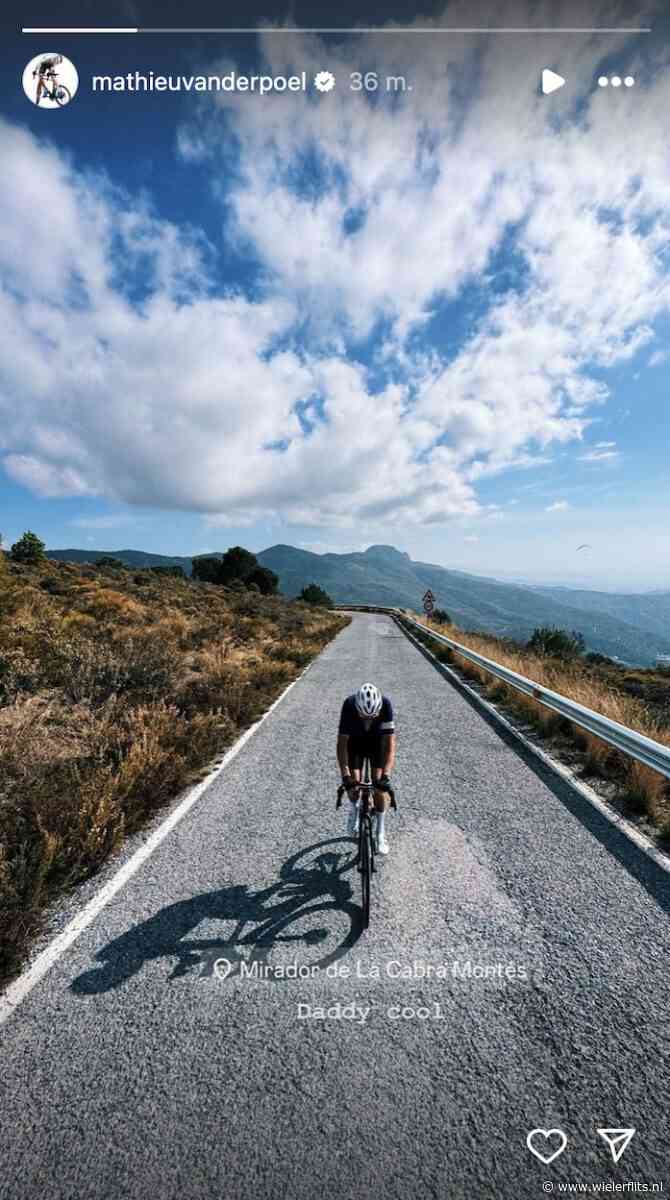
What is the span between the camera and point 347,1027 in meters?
2.73

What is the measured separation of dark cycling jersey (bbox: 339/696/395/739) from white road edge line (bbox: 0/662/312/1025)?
220 centimetres

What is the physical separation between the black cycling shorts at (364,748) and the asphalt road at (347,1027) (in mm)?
915

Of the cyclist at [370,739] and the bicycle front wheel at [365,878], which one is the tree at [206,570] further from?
the bicycle front wheel at [365,878]

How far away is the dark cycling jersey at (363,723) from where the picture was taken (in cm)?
439

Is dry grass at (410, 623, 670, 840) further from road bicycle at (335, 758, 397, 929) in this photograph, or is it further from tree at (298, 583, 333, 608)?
tree at (298, 583, 333, 608)

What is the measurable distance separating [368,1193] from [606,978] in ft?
6.26

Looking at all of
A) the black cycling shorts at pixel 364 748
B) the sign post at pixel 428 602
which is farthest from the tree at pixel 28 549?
the black cycling shorts at pixel 364 748

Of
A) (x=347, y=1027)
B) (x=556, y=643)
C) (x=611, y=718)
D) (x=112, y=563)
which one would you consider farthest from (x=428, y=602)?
(x=112, y=563)

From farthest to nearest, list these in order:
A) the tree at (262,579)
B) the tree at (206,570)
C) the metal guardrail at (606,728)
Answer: the tree at (206,570) → the tree at (262,579) → the metal guardrail at (606,728)

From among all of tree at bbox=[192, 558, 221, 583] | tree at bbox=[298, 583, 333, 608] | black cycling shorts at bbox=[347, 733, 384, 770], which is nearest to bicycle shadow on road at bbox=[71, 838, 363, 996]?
black cycling shorts at bbox=[347, 733, 384, 770]

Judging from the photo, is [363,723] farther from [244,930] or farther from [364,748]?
[244,930]

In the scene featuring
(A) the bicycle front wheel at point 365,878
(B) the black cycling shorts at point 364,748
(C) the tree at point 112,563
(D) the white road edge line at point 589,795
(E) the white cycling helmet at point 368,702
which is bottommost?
(D) the white road edge line at point 589,795

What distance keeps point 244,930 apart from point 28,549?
3190 cm

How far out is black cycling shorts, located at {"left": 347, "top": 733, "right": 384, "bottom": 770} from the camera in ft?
14.5
